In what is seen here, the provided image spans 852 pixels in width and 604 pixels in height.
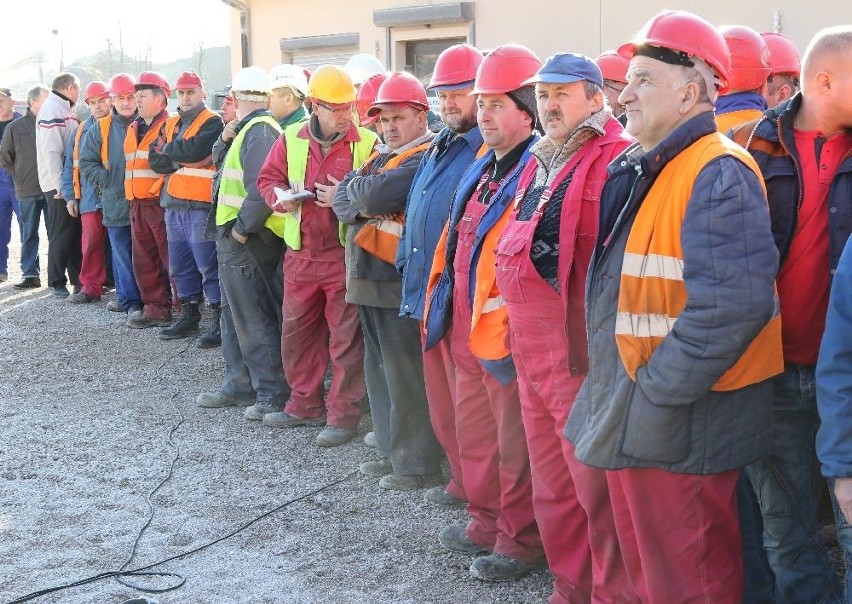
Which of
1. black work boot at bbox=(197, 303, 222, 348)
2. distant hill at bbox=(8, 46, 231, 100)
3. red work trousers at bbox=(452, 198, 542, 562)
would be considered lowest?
black work boot at bbox=(197, 303, 222, 348)

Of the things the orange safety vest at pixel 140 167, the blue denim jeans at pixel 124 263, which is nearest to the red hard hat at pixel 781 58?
the orange safety vest at pixel 140 167

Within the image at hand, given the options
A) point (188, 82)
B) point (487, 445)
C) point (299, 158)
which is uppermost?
point (188, 82)

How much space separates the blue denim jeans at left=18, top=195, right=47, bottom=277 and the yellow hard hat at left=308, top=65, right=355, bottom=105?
23.6 feet

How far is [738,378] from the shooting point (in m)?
3.02

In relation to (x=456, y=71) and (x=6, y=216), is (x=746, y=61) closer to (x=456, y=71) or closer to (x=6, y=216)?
(x=456, y=71)

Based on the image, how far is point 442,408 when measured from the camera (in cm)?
504

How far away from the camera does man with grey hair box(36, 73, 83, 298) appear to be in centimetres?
1141

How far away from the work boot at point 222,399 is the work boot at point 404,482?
6.37 feet

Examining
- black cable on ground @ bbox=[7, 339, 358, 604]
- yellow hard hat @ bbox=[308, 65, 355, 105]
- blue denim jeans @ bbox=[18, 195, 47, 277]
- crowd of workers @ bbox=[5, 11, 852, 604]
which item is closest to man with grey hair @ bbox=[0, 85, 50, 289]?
blue denim jeans @ bbox=[18, 195, 47, 277]

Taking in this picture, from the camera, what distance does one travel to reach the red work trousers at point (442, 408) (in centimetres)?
498

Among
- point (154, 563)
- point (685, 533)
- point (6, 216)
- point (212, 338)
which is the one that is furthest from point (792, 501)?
point (6, 216)

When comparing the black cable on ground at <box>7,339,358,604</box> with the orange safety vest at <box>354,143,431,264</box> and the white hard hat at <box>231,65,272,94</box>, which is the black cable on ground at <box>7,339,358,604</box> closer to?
the orange safety vest at <box>354,143,431,264</box>

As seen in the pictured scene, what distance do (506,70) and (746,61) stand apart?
0.94 metres

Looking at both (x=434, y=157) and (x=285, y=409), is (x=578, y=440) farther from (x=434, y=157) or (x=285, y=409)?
(x=285, y=409)
